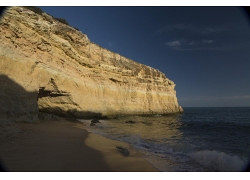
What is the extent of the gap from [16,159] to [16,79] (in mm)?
6879

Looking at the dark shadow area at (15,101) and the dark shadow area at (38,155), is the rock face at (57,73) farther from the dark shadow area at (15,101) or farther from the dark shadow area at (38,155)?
the dark shadow area at (38,155)

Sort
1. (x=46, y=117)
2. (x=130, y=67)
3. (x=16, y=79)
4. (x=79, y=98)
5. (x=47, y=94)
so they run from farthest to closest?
(x=130, y=67) < (x=79, y=98) < (x=47, y=94) < (x=46, y=117) < (x=16, y=79)

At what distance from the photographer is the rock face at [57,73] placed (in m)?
9.97

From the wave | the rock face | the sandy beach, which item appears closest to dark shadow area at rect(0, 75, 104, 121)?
the rock face

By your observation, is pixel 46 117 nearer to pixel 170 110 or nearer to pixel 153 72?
pixel 153 72

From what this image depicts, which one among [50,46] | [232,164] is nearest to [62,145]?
[232,164]

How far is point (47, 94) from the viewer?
543 inches

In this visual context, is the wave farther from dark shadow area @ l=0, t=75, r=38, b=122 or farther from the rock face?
the rock face

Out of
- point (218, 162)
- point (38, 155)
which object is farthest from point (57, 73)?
point (218, 162)

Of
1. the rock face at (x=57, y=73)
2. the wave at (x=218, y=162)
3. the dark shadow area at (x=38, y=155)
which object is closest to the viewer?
the dark shadow area at (x=38, y=155)

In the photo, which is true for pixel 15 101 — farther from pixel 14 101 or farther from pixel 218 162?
pixel 218 162

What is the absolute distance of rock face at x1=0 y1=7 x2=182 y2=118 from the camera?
997cm

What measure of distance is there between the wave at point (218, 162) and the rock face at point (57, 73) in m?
8.64

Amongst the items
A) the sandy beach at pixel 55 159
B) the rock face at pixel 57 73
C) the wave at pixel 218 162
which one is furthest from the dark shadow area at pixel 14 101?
the wave at pixel 218 162
